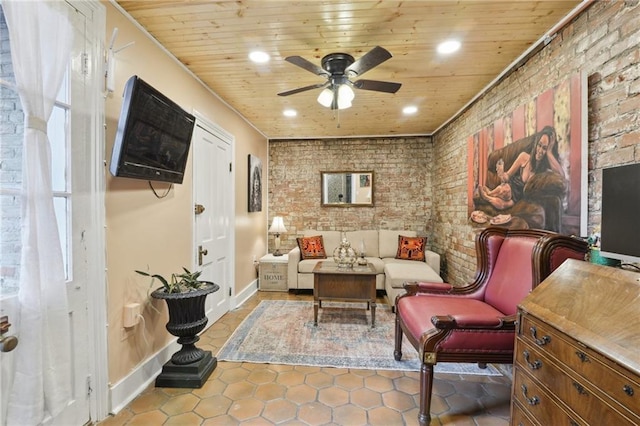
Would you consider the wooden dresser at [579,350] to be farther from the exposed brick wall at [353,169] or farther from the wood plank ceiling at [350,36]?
the exposed brick wall at [353,169]

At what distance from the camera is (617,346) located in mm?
858

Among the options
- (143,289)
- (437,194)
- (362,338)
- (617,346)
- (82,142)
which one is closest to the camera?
(617,346)

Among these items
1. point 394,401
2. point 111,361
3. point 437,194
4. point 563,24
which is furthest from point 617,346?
point 437,194

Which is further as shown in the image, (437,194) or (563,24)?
(437,194)

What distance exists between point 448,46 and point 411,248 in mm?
3036

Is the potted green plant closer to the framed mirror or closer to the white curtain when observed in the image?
the white curtain

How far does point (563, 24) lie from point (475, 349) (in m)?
2.21

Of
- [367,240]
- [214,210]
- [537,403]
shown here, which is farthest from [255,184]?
[537,403]

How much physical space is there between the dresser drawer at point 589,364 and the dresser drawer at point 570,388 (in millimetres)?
25

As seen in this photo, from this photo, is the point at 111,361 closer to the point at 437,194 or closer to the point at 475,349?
the point at 475,349

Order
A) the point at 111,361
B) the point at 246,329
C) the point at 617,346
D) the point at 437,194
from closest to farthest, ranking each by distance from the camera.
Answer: the point at 617,346
the point at 111,361
the point at 246,329
the point at 437,194

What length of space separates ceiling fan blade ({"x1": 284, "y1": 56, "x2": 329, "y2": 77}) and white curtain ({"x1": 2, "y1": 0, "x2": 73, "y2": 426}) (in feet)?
4.08

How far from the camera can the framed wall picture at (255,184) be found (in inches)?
167

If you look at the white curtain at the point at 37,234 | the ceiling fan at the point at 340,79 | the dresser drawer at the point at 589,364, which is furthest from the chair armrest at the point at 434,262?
the white curtain at the point at 37,234
